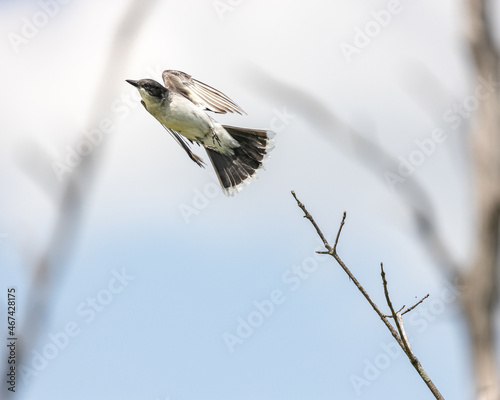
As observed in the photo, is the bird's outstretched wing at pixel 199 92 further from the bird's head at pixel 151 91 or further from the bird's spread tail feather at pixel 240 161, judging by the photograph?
the bird's spread tail feather at pixel 240 161

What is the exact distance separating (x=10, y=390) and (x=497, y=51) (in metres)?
1.67

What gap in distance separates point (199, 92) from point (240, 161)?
1181 mm

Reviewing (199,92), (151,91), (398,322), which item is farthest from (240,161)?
(398,322)

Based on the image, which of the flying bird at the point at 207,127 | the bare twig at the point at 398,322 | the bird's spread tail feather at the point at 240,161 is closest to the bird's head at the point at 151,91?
the flying bird at the point at 207,127

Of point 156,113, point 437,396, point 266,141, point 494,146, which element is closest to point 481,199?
point 494,146

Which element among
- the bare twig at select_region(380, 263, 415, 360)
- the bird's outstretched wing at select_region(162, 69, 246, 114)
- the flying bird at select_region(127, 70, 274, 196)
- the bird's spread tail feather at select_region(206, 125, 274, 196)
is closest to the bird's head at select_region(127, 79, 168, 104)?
the flying bird at select_region(127, 70, 274, 196)

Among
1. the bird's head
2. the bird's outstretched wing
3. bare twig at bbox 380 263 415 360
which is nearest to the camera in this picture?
bare twig at bbox 380 263 415 360

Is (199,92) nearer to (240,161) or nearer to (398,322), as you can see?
A: (240,161)

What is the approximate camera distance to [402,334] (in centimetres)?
324

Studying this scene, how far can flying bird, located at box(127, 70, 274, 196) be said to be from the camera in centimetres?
757

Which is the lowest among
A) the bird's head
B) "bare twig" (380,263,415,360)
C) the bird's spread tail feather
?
"bare twig" (380,263,415,360)

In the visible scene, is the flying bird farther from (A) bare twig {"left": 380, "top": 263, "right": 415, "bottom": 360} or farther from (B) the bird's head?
(A) bare twig {"left": 380, "top": 263, "right": 415, "bottom": 360}

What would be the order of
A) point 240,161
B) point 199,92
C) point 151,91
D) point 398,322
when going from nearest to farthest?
point 398,322 → point 151,91 → point 199,92 → point 240,161

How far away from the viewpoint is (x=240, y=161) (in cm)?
918
